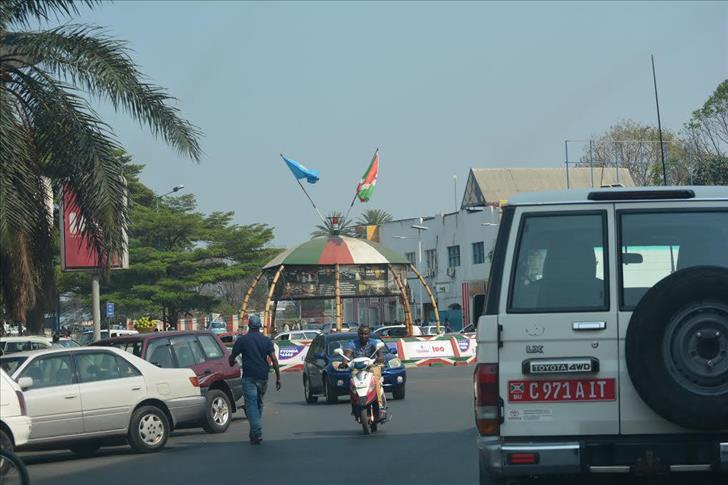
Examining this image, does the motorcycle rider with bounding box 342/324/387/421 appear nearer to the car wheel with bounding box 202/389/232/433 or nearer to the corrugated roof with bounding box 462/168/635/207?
the car wheel with bounding box 202/389/232/433

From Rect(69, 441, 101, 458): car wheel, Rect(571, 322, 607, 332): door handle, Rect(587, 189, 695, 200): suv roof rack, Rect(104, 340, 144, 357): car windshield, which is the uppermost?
Rect(587, 189, 695, 200): suv roof rack

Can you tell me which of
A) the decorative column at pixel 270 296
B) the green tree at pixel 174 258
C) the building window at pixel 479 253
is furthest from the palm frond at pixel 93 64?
the building window at pixel 479 253

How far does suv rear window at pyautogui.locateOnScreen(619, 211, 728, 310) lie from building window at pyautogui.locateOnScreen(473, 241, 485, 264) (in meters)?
65.7

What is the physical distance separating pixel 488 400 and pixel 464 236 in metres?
68.0

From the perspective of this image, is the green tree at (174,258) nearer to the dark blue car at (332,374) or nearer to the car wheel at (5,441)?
the dark blue car at (332,374)

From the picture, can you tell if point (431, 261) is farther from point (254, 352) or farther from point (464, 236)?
point (254, 352)

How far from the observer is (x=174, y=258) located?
64125 millimetres

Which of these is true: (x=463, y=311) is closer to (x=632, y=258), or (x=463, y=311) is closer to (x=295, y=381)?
(x=295, y=381)

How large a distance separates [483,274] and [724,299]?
66806mm

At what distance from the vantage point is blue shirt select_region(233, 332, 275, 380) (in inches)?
678

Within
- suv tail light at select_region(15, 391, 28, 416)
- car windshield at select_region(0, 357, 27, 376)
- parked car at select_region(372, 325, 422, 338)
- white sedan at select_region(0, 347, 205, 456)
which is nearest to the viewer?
suv tail light at select_region(15, 391, 28, 416)

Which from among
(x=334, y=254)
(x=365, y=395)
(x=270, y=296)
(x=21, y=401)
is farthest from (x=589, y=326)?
(x=270, y=296)

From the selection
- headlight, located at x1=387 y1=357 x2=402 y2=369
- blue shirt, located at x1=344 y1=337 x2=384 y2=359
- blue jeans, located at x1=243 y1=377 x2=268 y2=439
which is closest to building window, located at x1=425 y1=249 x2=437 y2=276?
headlight, located at x1=387 y1=357 x2=402 y2=369

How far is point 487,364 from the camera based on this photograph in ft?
23.3
